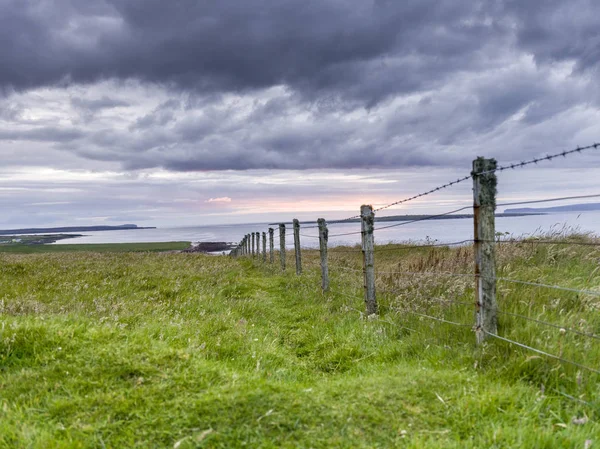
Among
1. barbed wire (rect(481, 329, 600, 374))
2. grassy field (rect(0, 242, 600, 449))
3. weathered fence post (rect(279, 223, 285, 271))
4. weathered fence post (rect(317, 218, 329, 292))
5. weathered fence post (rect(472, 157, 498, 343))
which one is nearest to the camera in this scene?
grassy field (rect(0, 242, 600, 449))

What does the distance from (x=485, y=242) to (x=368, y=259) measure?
3.78m

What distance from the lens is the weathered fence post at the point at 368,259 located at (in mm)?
9234

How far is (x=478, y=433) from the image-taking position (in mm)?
3771

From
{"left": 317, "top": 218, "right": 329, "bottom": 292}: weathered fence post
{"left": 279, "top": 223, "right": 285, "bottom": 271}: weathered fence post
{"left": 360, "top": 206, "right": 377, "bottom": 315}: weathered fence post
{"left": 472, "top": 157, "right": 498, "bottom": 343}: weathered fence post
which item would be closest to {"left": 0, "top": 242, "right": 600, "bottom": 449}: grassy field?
{"left": 472, "top": 157, "right": 498, "bottom": 343}: weathered fence post

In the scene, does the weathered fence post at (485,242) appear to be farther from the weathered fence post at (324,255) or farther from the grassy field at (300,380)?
the weathered fence post at (324,255)

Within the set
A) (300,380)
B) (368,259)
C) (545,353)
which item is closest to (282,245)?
(368,259)

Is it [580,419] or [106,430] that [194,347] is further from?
[580,419]

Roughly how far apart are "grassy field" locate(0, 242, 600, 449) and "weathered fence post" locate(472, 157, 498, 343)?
1.19ft

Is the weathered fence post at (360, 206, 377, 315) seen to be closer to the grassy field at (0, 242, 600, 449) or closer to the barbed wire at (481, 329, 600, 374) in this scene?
the grassy field at (0, 242, 600, 449)

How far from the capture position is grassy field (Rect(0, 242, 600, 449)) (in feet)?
12.2

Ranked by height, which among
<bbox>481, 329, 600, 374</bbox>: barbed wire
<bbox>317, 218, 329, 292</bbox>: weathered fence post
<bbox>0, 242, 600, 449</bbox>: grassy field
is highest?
<bbox>317, 218, 329, 292</bbox>: weathered fence post

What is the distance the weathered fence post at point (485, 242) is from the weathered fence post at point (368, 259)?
3522 mm

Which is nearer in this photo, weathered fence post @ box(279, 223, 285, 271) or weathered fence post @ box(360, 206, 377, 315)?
weathered fence post @ box(360, 206, 377, 315)

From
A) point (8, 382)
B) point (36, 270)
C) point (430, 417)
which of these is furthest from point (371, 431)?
point (36, 270)
